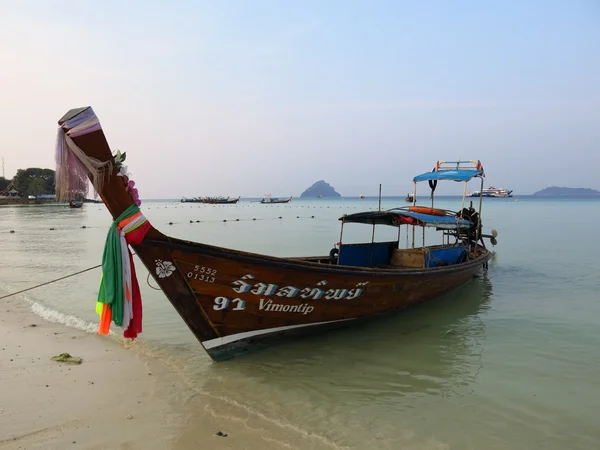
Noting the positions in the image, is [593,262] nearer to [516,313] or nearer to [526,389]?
[516,313]

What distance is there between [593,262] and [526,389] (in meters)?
13.7

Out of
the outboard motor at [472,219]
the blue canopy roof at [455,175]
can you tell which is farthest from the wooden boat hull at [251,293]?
the outboard motor at [472,219]

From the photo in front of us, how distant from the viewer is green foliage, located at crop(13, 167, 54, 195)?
75125 millimetres

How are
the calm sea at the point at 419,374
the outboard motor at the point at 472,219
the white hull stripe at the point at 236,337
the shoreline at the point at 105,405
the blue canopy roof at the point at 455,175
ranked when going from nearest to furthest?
the shoreline at the point at 105,405
the calm sea at the point at 419,374
the white hull stripe at the point at 236,337
the blue canopy roof at the point at 455,175
the outboard motor at the point at 472,219

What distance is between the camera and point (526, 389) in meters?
5.34

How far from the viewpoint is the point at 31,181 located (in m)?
75.4

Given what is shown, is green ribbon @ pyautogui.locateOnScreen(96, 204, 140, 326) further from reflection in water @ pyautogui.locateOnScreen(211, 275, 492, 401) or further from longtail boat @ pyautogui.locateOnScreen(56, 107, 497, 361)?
reflection in water @ pyautogui.locateOnScreen(211, 275, 492, 401)

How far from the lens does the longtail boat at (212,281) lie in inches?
170

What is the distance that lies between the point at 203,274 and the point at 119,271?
0.99m

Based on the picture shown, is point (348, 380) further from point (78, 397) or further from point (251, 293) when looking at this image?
point (78, 397)

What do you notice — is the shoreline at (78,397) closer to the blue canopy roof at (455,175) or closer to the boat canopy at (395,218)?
the boat canopy at (395,218)

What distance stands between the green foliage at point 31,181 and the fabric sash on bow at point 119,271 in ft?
270

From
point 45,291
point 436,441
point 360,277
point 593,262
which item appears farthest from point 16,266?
point 593,262

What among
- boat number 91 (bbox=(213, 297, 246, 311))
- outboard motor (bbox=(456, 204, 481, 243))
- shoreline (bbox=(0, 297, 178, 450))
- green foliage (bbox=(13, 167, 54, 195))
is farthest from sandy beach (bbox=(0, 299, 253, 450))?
green foliage (bbox=(13, 167, 54, 195))
